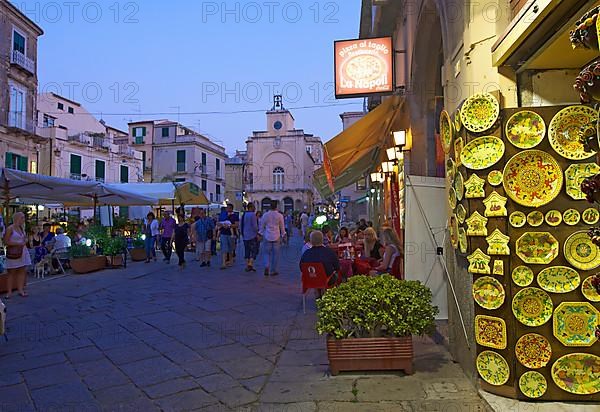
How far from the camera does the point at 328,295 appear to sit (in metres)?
3.79

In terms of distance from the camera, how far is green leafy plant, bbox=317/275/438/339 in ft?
11.9

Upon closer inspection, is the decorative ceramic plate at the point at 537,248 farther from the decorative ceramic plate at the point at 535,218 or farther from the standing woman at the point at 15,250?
the standing woman at the point at 15,250

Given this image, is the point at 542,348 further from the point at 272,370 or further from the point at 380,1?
→ the point at 380,1

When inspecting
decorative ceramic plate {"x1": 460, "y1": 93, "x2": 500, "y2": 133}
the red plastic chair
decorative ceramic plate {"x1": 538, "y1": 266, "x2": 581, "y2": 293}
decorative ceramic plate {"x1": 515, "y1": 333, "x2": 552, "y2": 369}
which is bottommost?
decorative ceramic plate {"x1": 515, "y1": 333, "x2": 552, "y2": 369}

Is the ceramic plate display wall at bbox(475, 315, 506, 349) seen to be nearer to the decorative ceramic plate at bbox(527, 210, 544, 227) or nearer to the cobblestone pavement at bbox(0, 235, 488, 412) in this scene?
the cobblestone pavement at bbox(0, 235, 488, 412)

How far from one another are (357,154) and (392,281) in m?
6.55

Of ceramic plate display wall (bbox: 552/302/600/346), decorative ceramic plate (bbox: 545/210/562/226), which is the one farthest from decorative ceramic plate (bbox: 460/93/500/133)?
ceramic plate display wall (bbox: 552/302/600/346)

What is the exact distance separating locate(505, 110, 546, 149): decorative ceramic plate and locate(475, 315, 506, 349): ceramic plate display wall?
1168 millimetres

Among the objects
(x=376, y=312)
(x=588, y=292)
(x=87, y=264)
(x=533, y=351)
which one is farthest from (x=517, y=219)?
(x=87, y=264)

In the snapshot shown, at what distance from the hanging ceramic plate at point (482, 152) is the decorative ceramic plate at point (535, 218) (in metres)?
0.41

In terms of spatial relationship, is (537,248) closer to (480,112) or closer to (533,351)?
(533,351)

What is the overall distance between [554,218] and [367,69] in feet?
16.3

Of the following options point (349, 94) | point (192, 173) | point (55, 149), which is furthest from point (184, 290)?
point (192, 173)

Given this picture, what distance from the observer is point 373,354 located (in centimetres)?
364
